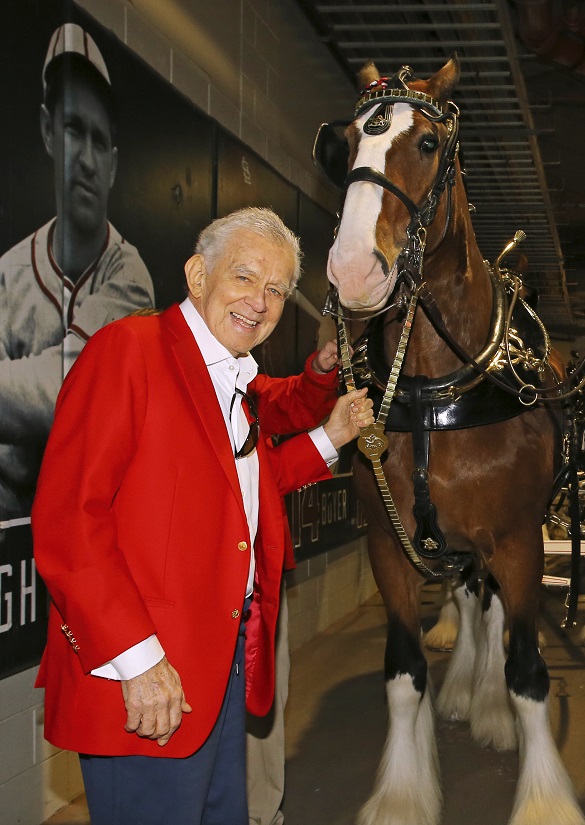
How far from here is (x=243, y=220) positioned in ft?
5.55

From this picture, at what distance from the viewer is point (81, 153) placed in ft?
8.96

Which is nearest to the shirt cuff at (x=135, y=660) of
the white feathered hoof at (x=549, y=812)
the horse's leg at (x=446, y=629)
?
the white feathered hoof at (x=549, y=812)

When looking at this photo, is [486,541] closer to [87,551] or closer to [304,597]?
[87,551]

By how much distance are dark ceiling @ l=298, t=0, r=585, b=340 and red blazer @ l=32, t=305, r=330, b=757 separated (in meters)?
3.30

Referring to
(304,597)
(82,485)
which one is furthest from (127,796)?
(304,597)

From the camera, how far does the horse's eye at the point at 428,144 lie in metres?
2.13

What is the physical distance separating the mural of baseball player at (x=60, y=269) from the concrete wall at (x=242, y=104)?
12.0 inches

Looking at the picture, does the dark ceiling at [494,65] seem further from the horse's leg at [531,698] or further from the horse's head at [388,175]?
the horse's head at [388,175]

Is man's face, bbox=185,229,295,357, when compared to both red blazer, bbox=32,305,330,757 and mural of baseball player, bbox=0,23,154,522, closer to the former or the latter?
red blazer, bbox=32,305,330,757

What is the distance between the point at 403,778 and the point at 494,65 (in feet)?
13.6

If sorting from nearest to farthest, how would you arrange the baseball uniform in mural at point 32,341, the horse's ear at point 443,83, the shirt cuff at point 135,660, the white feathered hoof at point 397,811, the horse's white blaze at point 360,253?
the shirt cuff at point 135,660 < the horse's white blaze at point 360,253 < the horse's ear at point 443,83 < the baseball uniform in mural at point 32,341 < the white feathered hoof at point 397,811

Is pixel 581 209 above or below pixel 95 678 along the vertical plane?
above

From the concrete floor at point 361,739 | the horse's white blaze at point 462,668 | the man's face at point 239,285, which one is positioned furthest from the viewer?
the horse's white blaze at point 462,668

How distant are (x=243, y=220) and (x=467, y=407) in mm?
1035
